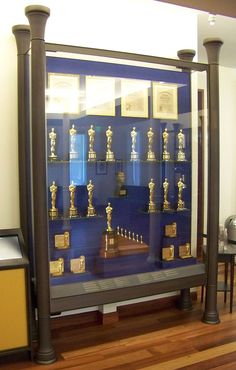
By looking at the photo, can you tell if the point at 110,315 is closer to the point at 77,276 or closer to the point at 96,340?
the point at 96,340

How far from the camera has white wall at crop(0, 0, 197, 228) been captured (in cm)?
300

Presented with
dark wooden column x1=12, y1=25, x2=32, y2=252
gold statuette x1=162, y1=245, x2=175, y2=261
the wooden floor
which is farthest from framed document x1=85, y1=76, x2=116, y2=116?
the wooden floor

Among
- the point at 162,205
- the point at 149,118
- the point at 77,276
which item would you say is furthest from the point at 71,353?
the point at 149,118

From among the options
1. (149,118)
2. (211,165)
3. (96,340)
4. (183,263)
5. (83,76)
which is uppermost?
(83,76)

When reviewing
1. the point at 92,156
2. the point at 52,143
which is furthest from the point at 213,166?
the point at 52,143

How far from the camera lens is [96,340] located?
2984 mm

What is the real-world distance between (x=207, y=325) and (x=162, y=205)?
1142 millimetres

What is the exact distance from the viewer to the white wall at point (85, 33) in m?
3.00

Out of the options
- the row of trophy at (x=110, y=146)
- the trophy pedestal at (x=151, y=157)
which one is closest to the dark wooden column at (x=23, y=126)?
the row of trophy at (x=110, y=146)

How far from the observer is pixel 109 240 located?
3.30m

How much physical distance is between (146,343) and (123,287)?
1.57 ft

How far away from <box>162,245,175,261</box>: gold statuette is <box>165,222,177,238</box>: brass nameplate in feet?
0.36

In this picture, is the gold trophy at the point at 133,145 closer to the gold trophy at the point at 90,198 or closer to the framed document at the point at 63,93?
the gold trophy at the point at 90,198

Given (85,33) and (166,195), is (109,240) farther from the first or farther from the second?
(85,33)
